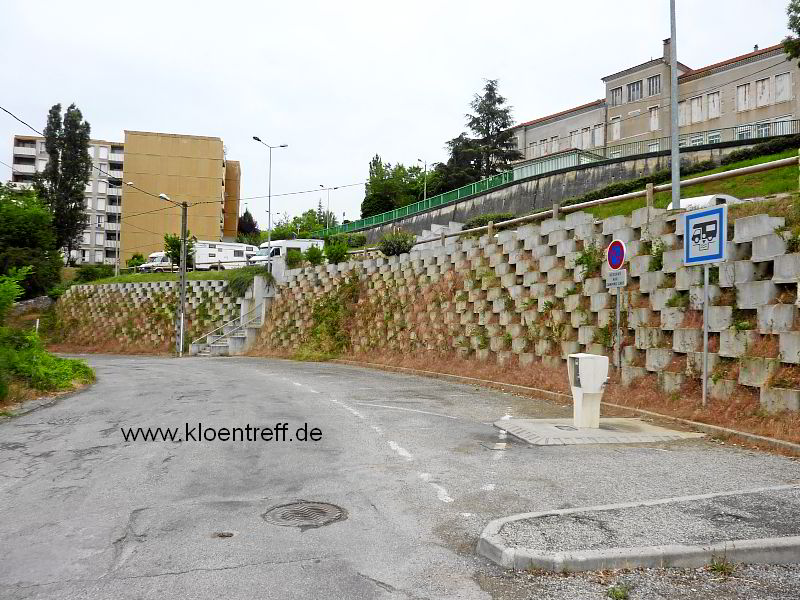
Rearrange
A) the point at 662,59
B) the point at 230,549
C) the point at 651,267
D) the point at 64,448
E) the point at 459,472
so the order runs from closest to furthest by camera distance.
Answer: the point at 230,549
the point at 459,472
the point at 64,448
the point at 651,267
the point at 662,59

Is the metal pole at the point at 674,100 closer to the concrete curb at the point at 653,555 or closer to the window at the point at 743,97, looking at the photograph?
the concrete curb at the point at 653,555

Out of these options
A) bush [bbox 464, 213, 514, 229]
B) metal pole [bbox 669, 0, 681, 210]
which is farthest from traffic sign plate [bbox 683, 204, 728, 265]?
bush [bbox 464, 213, 514, 229]

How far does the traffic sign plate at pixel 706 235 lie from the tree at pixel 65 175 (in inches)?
2840

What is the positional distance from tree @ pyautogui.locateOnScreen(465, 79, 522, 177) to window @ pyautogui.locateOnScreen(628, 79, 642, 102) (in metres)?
10.1

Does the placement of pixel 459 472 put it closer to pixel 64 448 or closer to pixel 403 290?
pixel 64 448

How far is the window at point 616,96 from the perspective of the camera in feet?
169

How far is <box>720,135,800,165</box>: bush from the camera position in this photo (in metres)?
28.0

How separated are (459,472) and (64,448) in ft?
17.4

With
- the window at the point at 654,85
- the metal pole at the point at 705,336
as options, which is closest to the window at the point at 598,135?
the window at the point at 654,85

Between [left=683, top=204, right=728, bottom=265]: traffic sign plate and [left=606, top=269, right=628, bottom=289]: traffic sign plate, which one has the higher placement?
[left=683, top=204, right=728, bottom=265]: traffic sign plate

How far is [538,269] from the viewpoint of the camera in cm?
1563

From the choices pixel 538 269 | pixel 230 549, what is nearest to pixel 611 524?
pixel 230 549

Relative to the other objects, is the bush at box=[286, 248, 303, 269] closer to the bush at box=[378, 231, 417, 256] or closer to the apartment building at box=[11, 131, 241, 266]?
the bush at box=[378, 231, 417, 256]

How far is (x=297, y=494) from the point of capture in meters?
5.91
